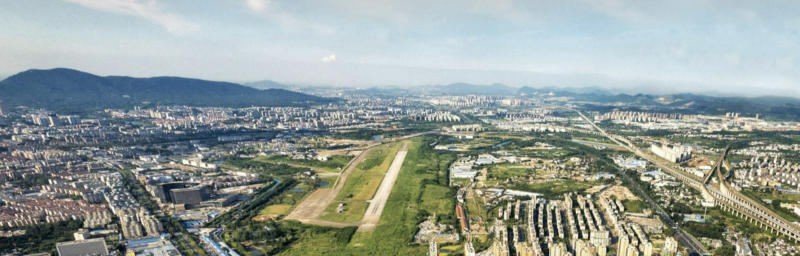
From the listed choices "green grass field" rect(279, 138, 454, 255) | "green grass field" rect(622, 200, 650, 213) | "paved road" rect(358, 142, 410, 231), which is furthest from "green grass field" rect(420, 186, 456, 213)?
"green grass field" rect(622, 200, 650, 213)

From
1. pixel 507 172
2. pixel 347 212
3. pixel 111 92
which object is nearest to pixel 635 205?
pixel 507 172

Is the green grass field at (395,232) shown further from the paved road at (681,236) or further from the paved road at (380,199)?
the paved road at (681,236)

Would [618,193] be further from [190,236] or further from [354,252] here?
[190,236]

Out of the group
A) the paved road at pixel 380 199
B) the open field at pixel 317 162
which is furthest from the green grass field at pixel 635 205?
the open field at pixel 317 162

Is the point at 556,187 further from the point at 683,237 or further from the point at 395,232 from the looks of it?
the point at 395,232

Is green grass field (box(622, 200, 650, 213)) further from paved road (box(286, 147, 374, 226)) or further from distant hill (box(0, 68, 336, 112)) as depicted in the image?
distant hill (box(0, 68, 336, 112))
